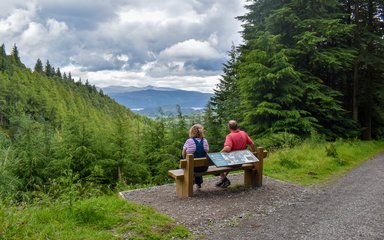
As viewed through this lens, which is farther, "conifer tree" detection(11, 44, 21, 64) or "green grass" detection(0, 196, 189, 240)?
"conifer tree" detection(11, 44, 21, 64)

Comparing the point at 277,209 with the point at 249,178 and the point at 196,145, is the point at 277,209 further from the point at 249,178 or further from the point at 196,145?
the point at 196,145

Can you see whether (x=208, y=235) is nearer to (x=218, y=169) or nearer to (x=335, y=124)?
(x=218, y=169)

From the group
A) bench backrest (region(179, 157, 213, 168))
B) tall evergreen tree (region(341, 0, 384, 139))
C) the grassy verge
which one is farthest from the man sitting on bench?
tall evergreen tree (region(341, 0, 384, 139))

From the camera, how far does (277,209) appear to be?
694cm

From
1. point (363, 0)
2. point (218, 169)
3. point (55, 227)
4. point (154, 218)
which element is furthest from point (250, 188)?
point (363, 0)

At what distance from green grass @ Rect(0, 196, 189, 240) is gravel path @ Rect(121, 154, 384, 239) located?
54 cm

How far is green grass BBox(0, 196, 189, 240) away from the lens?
4.71m

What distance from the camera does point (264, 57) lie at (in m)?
16.8

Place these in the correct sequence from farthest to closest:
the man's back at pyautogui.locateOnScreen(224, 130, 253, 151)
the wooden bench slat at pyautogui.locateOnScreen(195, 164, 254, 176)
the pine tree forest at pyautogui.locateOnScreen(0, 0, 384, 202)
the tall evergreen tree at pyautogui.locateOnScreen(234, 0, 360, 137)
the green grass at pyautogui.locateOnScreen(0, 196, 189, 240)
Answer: the tall evergreen tree at pyautogui.locateOnScreen(234, 0, 360, 137)
the pine tree forest at pyautogui.locateOnScreen(0, 0, 384, 202)
the man's back at pyautogui.locateOnScreen(224, 130, 253, 151)
the wooden bench slat at pyautogui.locateOnScreen(195, 164, 254, 176)
the green grass at pyautogui.locateOnScreen(0, 196, 189, 240)

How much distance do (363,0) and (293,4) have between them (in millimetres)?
7599

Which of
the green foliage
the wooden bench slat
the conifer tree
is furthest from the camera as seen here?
the conifer tree

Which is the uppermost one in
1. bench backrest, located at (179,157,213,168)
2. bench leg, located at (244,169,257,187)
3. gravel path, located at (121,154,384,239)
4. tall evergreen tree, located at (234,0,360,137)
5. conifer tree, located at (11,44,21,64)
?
conifer tree, located at (11,44,21,64)

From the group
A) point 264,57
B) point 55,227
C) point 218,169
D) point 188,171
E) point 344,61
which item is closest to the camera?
point 55,227

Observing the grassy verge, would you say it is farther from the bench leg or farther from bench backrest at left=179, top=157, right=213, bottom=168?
bench backrest at left=179, top=157, right=213, bottom=168
